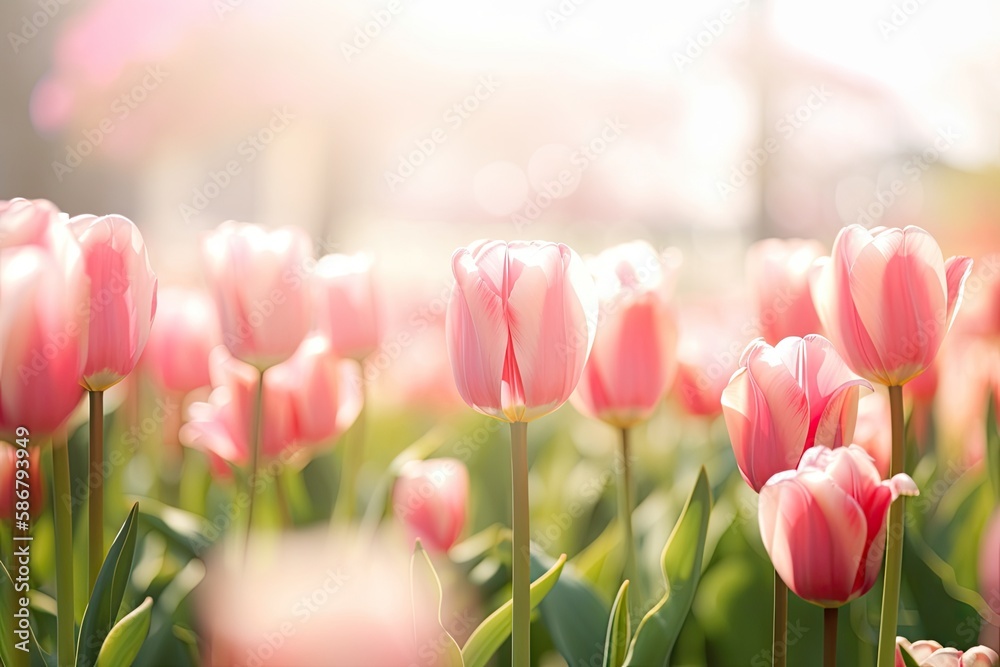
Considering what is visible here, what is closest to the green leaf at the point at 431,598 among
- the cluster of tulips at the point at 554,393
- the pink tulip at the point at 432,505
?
the cluster of tulips at the point at 554,393

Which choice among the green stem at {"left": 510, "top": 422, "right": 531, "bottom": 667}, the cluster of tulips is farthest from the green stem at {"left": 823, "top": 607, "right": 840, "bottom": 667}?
the green stem at {"left": 510, "top": 422, "right": 531, "bottom": 667}

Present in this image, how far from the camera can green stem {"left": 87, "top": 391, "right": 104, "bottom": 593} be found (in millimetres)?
294

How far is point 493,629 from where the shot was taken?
308 millimetres

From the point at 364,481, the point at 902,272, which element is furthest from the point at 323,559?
the point at 902,272

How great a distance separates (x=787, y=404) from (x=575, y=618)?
0.49 feet

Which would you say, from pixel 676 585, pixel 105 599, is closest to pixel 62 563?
pixel 105 599

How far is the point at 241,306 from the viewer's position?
1.27 feet

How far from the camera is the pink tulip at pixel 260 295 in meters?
0.38

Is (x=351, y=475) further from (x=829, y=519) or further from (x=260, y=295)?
(x=829, y=519)

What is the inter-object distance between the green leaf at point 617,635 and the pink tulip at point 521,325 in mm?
87

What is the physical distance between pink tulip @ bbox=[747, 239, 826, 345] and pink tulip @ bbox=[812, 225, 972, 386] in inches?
6.6

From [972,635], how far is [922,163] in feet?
4.45

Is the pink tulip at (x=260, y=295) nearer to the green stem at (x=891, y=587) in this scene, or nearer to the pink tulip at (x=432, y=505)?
the pink tulip at (x=432, y=505)

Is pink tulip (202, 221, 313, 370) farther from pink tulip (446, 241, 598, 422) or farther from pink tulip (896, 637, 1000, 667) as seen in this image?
pink tulip (896, 637, 1000, 667)
